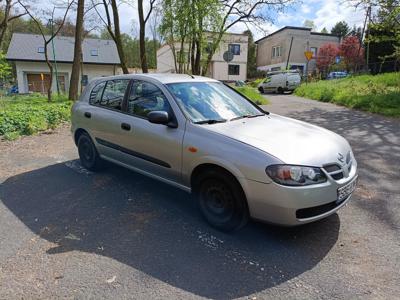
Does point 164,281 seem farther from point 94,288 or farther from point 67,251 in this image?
point 67,251

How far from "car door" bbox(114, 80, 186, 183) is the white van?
22.2 meters

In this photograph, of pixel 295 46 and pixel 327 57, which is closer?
pixel 327 57

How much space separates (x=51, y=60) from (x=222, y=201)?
38975mm

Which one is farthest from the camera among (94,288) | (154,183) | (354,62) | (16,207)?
(354,62)

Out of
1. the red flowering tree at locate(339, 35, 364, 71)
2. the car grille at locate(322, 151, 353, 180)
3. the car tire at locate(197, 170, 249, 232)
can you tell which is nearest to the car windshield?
the car tire at locate(197, 170, 249, 232)

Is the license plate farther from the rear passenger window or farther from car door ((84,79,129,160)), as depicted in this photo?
the rear passenger window

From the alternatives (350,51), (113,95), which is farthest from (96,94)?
(350,51)

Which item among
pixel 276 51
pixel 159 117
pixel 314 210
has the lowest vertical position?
pixel 314 210

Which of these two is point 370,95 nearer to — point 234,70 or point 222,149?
point 222,149

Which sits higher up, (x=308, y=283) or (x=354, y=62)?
(x=354, y=62)

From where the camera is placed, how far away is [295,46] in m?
46.3

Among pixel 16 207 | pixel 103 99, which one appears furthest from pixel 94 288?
pixel 103 99

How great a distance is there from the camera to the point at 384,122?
10305 millimetres

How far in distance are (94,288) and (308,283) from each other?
182 centimetres
